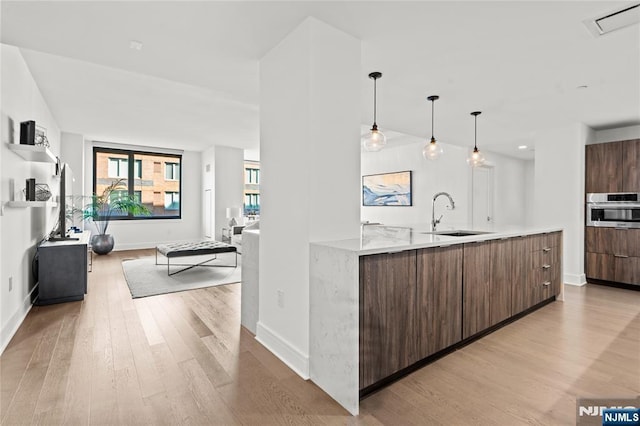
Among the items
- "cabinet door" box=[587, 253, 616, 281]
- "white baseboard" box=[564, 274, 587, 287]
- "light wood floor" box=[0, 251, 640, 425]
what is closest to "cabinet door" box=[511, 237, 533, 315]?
"light wood floor" box=[0, 251, 640, 425]

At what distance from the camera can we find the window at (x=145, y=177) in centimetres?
777

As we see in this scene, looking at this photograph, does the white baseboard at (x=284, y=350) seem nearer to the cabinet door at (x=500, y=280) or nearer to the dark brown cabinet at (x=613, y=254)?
the cabinet door at (x=500, y=280)

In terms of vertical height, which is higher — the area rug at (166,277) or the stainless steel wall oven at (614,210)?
the stainless steel wall oven at (614,210)

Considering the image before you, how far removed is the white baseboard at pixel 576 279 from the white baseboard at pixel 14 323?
659cm

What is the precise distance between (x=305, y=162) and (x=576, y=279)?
4823 mm

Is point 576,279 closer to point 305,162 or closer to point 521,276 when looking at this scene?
point 521,276

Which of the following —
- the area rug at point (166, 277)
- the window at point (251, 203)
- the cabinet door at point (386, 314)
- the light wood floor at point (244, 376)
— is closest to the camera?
the light wood floor at point (244, 376)

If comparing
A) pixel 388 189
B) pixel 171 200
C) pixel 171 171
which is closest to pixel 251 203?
pixel 171 200

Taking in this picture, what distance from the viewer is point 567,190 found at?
4863mm

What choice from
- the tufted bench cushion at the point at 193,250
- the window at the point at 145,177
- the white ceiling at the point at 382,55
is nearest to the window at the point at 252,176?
the window at the point at 145,177

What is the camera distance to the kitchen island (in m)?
1.87

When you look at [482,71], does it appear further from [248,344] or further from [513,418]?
[248,344]

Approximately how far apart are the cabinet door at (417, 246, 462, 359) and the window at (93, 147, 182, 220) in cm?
785

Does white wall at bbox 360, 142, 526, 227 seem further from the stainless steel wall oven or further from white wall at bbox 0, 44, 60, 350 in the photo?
white wall at bbox 0, 44, 60, 350
